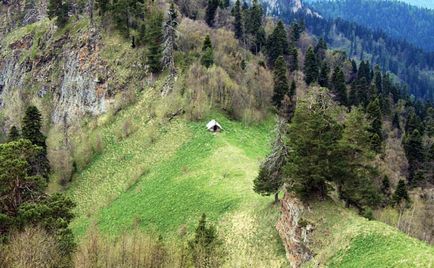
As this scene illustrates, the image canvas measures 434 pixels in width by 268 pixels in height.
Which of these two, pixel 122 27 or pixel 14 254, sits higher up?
pixel 14 254

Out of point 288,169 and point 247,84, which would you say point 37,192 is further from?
point 247,84

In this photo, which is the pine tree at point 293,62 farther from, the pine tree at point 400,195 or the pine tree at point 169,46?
the pine tree at point 400,195

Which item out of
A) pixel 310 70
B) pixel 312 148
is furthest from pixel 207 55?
pixel 312 148

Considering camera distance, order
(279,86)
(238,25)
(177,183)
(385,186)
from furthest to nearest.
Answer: (238,25)
(279,86)
(385,186)
(177,183)

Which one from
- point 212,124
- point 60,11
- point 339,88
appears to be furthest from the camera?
point 339,88

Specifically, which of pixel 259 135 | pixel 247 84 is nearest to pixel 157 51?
pixel 247 84

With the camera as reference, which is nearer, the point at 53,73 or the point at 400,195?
the point at 400,195

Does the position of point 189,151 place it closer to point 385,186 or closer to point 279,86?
point 385,186

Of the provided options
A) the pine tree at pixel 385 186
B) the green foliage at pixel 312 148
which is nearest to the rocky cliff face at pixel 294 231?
the green foliage at pixel 312 148
